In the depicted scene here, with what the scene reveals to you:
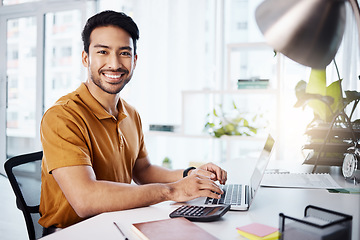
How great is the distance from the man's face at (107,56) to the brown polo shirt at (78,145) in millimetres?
93

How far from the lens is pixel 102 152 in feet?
4.84

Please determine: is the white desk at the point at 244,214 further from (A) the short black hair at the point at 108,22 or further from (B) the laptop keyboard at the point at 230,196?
(A) the short black hair at the point at 108,22

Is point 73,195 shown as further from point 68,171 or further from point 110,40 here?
point 110,40

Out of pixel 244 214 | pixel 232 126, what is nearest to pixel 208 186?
pixel 244 214

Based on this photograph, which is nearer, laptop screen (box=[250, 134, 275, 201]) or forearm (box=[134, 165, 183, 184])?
laptop screen (box=[250, 134, 275, 201])

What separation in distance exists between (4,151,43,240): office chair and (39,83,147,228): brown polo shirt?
0.03 meters

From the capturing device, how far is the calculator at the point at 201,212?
1031 millimetres

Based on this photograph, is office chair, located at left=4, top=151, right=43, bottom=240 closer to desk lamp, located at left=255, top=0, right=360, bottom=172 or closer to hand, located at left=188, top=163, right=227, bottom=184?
hand, located at left=188, top=163, right=227, bottom=184

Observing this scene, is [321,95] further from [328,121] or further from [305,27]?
[305,27]

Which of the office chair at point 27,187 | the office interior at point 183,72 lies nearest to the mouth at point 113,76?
the office chair at point 27,187

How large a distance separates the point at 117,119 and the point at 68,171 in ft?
1.48

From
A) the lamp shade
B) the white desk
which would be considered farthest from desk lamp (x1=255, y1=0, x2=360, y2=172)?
the white desk

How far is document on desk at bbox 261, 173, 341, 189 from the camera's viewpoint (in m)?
1.50

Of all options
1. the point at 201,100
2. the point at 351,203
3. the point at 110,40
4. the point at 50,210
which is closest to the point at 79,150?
the point at 50,210
